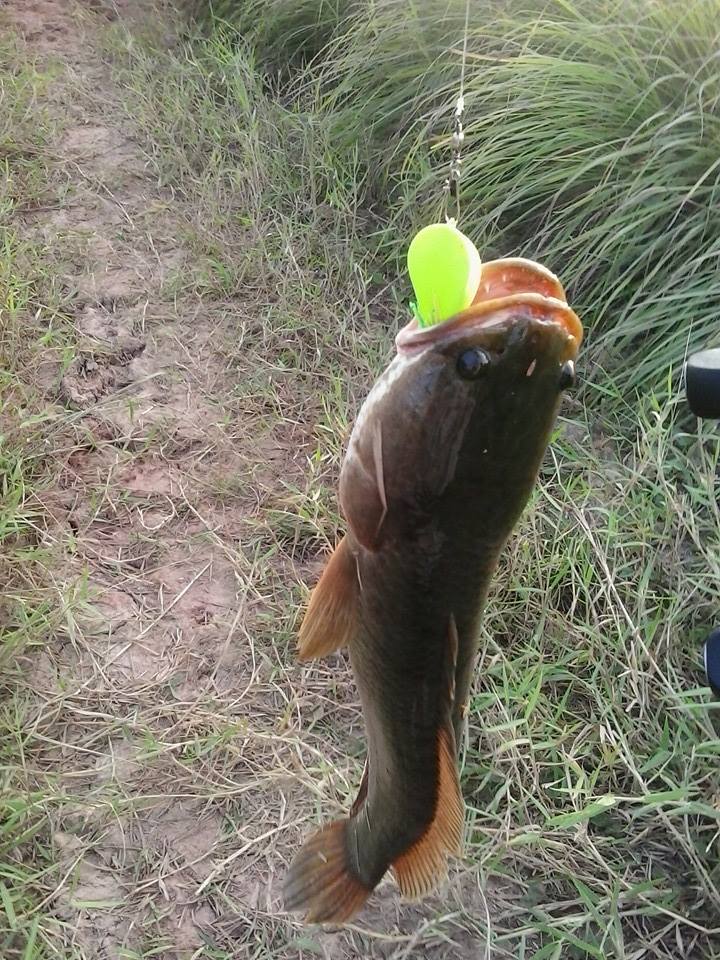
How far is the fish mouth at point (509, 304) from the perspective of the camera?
0.87m

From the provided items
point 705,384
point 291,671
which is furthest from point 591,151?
point 291,671

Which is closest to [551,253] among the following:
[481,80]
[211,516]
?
[481,80]

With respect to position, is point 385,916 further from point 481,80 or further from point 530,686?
point 481,80

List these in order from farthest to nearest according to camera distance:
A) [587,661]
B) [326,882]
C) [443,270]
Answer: [587,661], [326,882], [443,270]

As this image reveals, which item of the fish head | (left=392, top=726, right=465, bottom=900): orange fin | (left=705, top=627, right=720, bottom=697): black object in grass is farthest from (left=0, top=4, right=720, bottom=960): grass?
the fish head

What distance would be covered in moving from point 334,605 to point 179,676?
3.98ft

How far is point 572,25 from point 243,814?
3.18 metres

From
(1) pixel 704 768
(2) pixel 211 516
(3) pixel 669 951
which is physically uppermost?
(2) pixel 211 516

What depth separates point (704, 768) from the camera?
187 cm

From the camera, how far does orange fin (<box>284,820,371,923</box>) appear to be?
1.42 metres

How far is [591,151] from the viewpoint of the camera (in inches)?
116

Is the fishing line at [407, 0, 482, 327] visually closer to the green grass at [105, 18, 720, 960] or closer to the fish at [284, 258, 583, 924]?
the fish at [284, 258, 583, 924]

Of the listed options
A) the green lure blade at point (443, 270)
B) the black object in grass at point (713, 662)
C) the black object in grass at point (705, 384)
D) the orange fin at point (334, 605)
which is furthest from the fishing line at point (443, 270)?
the black object in grass at point (713, 662)

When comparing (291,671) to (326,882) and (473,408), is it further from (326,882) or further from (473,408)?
(473,408)
